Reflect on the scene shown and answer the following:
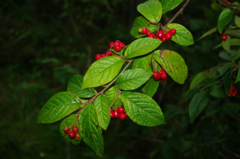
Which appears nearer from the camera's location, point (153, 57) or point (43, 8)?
point (153, 57)

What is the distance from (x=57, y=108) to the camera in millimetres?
819

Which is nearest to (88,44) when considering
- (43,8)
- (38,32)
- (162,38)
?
(38,32)

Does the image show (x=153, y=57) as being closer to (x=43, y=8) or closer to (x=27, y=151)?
(x=27, y=151)

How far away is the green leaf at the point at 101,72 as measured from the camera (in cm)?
79

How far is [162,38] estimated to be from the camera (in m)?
0.92

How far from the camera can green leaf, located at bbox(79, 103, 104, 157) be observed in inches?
31.2

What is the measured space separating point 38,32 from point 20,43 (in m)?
0.77

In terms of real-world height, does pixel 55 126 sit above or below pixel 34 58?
below

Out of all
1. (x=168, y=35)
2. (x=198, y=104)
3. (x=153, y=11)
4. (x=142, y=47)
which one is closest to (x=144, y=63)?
(x=142, y=47)

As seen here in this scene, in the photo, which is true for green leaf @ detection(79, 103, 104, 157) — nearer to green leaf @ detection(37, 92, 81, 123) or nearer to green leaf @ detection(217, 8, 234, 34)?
green leaf @ detection(37, 92, 81, 123)

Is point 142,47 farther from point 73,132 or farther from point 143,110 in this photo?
point 73,132

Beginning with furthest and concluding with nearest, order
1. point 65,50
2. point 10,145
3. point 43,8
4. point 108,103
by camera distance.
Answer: point 43,8
point 65,50
point 10,145
point 108,103

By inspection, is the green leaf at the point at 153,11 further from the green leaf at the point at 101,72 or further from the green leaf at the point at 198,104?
the green leaf at the point at 198,104

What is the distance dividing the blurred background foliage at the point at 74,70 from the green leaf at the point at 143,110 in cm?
125
